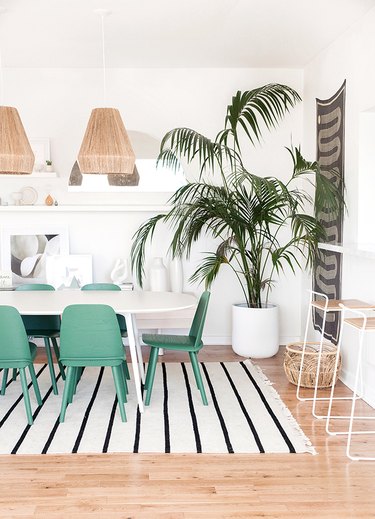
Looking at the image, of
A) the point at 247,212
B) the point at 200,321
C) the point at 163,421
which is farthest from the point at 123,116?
the point at 163,421

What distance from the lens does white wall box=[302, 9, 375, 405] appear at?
406 cm

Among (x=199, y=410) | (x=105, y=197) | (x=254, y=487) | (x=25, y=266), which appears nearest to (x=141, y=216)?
(x=105, y=197)

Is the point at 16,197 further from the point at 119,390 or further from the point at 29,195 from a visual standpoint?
the point at 119,390

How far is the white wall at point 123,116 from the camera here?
571 cm

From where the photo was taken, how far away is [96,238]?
19.2 feet

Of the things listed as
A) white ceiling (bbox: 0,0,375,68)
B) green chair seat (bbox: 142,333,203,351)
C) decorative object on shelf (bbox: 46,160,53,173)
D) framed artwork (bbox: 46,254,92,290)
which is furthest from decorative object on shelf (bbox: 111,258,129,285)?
white ceiling (bbox: 0,0,375,68)

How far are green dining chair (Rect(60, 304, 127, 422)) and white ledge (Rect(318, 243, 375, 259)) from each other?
1.60 metres

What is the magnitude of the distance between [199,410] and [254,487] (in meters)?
1.09

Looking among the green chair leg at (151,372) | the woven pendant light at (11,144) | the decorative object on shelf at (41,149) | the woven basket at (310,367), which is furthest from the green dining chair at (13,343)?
the decorative object on shelf at (41,149)

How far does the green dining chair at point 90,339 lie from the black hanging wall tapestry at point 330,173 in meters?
1.94

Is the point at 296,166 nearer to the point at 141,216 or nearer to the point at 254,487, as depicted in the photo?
the point at 141,216

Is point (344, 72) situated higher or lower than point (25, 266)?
higher

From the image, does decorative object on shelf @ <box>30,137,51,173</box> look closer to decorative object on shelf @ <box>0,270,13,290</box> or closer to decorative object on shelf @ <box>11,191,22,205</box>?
decorative object on shelf @ <box>11,191,22,205</box>

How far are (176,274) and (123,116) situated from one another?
1604 mm
